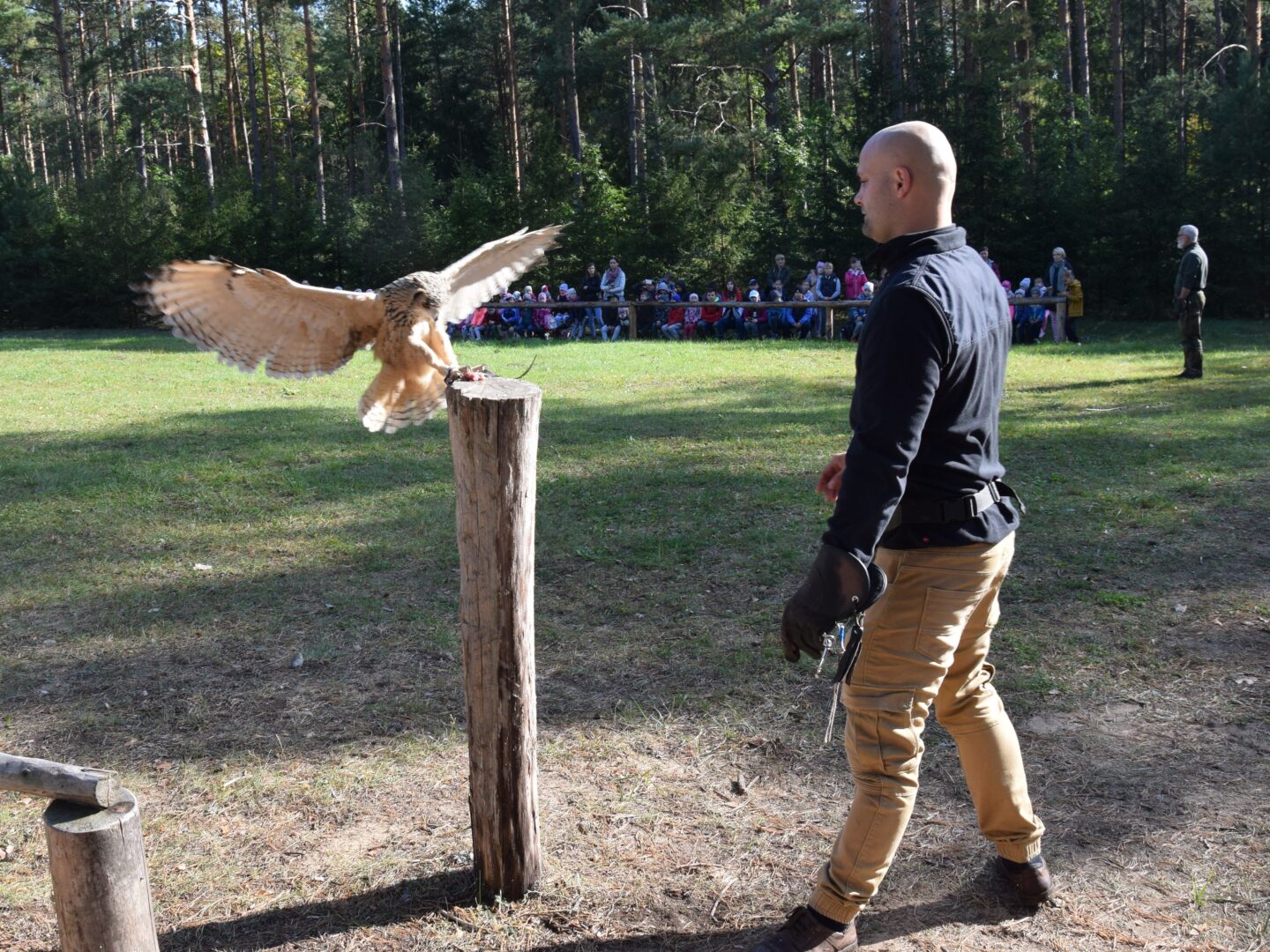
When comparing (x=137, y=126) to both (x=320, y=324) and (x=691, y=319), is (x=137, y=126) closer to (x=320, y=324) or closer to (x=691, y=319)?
(x=691, y=319)

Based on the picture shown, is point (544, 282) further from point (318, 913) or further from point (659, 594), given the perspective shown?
point (318, 913)

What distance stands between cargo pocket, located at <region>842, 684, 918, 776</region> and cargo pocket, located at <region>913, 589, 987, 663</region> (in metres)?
0.12

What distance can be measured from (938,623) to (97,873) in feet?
6.77

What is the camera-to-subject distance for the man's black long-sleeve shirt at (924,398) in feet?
7.95

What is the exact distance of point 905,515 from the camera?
8.75ft

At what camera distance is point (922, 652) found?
2637 mm

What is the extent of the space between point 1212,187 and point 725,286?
33.5 feet

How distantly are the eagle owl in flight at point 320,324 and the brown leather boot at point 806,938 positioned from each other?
315 cm

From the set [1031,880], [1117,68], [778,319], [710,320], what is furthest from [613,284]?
[1031,880]

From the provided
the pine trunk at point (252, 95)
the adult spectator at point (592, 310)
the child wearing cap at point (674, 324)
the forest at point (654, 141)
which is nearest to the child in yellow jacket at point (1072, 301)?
the forest at point (654, 141)

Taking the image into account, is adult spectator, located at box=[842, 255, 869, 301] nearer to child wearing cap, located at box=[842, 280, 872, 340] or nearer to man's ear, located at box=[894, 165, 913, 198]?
child wearing cap, located at box=[842, 280, 872, 340]

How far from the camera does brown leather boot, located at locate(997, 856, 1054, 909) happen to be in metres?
3.03

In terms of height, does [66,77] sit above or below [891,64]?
above

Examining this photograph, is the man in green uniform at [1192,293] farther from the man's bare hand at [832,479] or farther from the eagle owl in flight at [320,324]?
the man's bare hand at [832,479]
